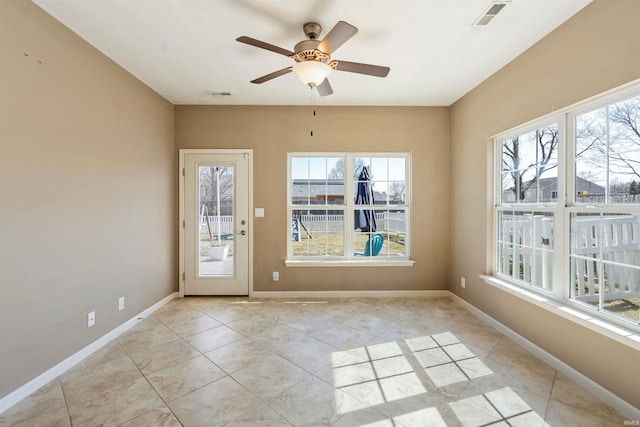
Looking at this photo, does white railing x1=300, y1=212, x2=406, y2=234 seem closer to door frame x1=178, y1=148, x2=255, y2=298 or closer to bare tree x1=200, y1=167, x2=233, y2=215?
door frame x1=178, y1=148, x2=255, y2=298

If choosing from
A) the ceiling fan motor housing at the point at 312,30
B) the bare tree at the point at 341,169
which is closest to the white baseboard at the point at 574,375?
the bare tree at the point at 341,169

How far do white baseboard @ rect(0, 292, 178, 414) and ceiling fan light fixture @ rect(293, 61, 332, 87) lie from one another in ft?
9.60

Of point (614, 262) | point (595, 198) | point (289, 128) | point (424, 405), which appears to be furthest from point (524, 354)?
point (289, 128)

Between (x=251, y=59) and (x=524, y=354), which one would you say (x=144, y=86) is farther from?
(x=524, y=354)

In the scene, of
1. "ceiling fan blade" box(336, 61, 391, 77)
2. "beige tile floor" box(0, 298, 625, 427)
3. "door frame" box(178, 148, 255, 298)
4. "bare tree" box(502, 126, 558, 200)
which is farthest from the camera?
"door frame" box(178, 148, 255, 298)

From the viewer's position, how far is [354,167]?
408 cm

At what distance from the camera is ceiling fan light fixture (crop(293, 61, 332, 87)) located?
2100mm

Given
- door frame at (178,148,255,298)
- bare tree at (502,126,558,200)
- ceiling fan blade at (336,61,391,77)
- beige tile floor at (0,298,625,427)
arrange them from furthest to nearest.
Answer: door frame at (178,148,255,298)
bare tree at (502,126,558,200)
ceiling fan blade at (336,61,391,77)
beige tile floor at (0,298,625,427)

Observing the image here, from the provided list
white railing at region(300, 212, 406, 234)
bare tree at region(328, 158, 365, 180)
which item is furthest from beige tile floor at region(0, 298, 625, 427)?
bare tree at region(328, 158, 365, 180)

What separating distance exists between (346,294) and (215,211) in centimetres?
219

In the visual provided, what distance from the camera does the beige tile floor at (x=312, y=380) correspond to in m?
1.75

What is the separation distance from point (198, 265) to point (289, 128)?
2.33m

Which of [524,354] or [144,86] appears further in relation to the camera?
[144,86]

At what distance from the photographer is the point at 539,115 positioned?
246cm
